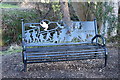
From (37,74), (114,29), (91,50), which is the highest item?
(114,29)

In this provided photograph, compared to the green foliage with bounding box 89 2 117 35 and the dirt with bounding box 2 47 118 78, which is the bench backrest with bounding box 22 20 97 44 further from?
the green foliage with bounding box 89 2 117 35

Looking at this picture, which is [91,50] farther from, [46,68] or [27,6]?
[27,6]

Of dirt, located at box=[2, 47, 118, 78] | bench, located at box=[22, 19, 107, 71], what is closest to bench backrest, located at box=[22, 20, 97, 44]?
bench, located at box=[22, 19, 107, 71]

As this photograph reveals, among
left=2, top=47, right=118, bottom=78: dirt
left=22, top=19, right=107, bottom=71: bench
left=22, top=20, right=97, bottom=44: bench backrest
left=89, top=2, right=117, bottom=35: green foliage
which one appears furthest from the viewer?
left=89, top=2, right=117, bottom=35: green foliage

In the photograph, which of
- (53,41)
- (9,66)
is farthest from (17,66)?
(53,41)

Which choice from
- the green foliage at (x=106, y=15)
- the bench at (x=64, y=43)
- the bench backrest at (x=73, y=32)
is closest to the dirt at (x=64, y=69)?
the bench at (x=64, y=43)

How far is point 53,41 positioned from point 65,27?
50cm

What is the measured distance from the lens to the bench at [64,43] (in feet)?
14.0

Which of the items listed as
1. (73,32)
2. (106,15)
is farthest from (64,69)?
(106,15)

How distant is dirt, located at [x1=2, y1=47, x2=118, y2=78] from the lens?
159 inches

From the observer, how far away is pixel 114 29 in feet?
24.3

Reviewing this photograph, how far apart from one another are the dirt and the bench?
191mm

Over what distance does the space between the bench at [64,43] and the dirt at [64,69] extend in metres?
0.19

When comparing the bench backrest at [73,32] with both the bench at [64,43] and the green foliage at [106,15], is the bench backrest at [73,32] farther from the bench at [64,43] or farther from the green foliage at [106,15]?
the green foliage at [106,15]
